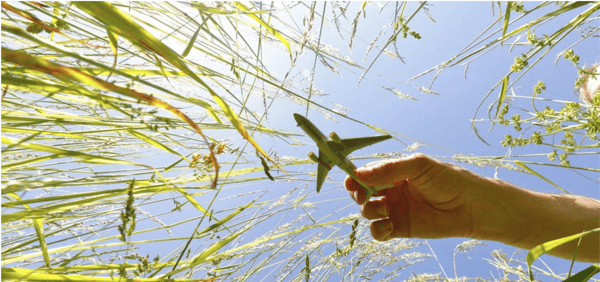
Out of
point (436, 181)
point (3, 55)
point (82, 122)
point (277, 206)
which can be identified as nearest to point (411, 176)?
point (436, 181)

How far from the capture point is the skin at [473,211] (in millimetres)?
1384

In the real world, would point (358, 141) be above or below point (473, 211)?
above

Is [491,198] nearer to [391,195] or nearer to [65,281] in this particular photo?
[391,195]

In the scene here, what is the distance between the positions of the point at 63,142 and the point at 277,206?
68 centimetres

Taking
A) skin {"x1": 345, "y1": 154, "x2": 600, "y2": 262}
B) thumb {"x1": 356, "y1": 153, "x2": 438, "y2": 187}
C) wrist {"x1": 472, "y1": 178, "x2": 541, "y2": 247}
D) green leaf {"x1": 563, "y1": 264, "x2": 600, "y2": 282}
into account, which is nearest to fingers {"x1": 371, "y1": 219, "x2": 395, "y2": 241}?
skin {"x1": 345, "y1": 154, "x2": 600, "y2": 262}

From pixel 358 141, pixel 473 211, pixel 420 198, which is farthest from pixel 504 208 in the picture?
pixel 358 141

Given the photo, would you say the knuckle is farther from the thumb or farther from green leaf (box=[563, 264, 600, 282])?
green leaf (box=[563, 264, 600, 282])

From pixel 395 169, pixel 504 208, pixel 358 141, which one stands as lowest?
pixel 504 208

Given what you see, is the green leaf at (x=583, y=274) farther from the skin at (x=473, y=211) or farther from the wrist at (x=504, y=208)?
the wrist at (x=504, y=208)

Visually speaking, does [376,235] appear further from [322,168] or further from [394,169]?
[322,168]

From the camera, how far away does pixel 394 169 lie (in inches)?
51.2

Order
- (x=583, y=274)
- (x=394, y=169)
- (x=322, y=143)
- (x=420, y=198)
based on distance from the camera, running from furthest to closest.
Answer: (x=420, y=198) < (x=394, y=169) < (x=322, y=143) < (x=583, y=274)

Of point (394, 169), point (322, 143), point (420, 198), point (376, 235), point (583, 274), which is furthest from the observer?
point (420, 198)

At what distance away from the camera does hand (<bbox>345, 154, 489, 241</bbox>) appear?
4.29 feet
